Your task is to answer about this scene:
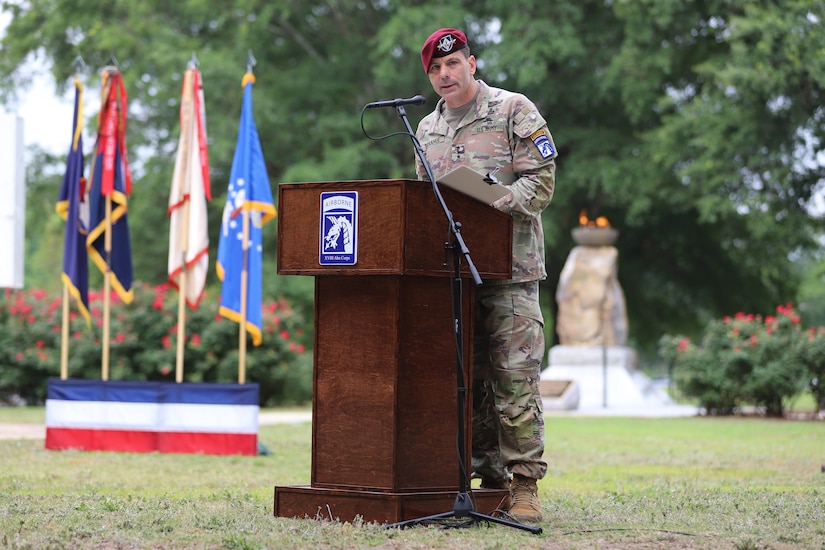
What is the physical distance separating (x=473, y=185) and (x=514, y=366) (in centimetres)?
94

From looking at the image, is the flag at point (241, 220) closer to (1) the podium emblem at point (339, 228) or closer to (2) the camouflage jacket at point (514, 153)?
(2) the camouflage jacket at point (514, 153)

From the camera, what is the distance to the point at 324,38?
105ft

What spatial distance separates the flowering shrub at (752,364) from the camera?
62.9 feet

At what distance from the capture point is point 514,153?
598 cm

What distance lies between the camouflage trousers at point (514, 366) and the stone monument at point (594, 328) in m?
16.8

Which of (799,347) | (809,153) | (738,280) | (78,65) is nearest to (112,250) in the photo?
(78,65)

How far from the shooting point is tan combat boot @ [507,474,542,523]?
576cm

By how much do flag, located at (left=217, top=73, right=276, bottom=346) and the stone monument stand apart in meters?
11.1

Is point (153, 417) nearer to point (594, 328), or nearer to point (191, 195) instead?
point (191, 195)

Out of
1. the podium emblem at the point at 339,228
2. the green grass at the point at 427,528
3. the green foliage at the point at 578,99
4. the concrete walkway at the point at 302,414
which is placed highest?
the green foliage at the point at 578,99

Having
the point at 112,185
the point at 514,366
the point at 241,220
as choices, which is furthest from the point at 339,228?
the point at 112,185

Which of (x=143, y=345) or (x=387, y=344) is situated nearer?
(x=387, y=344)

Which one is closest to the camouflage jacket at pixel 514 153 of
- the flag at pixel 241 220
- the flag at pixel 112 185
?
the flag at pixel 241 220

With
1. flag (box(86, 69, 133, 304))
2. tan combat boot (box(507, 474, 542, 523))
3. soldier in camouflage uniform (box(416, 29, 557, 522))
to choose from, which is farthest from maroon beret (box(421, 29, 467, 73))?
flag (box(86, 69, 133, 304))
